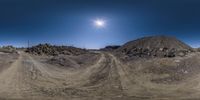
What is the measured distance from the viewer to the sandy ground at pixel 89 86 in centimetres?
3025

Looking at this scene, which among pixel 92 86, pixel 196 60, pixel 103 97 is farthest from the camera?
pixel 196 60

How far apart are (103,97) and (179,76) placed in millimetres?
15053

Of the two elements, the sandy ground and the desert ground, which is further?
the desert ground

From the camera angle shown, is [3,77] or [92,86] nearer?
[92,86]

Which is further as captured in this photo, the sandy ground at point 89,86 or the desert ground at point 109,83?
the desert ground at point 109,83

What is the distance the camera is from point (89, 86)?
117ft

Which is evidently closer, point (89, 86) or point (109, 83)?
point (89, 86)

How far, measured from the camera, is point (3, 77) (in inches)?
1602

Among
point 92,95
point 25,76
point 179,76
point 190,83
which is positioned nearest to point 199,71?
point 179,76

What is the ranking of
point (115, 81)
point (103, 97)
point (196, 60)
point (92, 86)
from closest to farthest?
point (103, 97) → point (92, 86) → point (115, 81) → point (196, 60)

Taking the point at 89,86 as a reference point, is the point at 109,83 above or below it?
above

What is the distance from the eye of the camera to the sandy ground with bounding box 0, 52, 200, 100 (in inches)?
1191

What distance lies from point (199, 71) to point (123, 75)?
371 inches

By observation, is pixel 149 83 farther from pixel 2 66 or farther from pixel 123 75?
pixel 2 66
